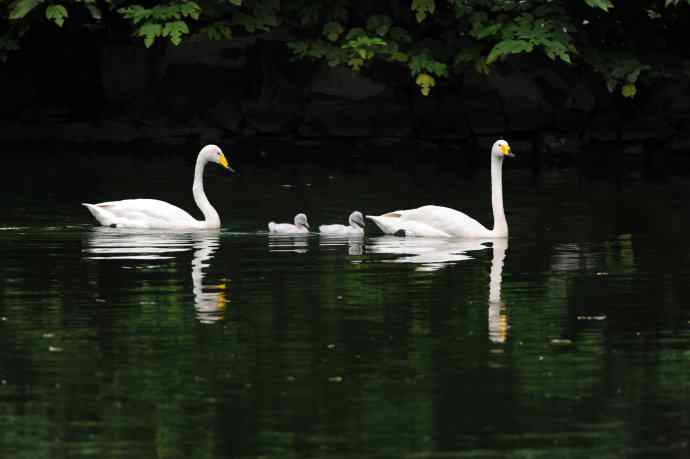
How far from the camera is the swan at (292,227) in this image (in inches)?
688

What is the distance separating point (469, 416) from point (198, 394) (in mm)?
1427

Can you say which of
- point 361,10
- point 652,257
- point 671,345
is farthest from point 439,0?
point 671,345

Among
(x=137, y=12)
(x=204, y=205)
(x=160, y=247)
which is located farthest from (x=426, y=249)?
(x=137, y=12)

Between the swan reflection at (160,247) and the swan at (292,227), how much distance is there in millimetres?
539

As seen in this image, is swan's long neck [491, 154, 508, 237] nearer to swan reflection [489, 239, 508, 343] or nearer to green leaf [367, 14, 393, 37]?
swan reflection [489, 239, 508, 343]

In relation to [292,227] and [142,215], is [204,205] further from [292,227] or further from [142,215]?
[292,227]

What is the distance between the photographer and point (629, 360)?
411 inches

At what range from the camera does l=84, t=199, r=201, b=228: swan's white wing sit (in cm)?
1809

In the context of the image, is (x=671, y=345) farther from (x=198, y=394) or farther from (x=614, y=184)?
(x=614, y=184)

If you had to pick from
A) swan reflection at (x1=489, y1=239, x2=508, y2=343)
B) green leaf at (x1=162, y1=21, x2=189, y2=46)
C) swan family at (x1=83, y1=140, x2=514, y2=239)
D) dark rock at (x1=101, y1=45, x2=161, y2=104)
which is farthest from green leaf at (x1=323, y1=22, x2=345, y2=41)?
swan reflection at (x1=489, y1=239, x2=508, y2=343)

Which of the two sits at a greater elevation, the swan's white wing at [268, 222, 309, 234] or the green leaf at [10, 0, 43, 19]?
the green leaf at [10, 0, 43, 19]

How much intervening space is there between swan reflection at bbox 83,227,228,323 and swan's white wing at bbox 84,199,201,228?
0.08 metres

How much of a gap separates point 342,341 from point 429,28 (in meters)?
18.6

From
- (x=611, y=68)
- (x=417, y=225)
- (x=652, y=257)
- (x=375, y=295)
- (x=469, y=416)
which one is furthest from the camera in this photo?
(x=611, y=68)
